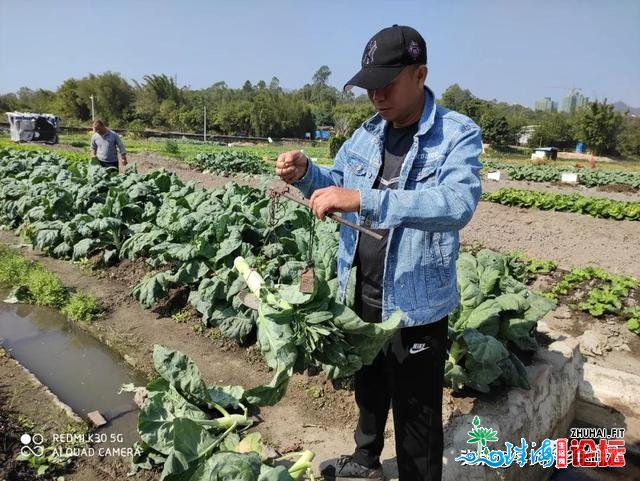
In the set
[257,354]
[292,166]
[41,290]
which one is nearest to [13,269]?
[41,290]

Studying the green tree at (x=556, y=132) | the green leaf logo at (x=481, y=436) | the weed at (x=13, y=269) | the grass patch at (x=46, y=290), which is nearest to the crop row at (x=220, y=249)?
the green leaf logo at (x=481, y=436)

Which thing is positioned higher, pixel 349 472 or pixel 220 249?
pixel 220 249

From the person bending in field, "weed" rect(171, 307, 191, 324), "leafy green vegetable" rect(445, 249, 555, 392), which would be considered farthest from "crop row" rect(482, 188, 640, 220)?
"weed" rect(171, 307, 191, 324)

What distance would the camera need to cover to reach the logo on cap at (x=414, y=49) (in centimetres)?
173

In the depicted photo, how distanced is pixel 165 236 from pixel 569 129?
187 ft

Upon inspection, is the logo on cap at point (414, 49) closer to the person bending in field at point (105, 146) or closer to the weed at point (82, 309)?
the weed at point (82, 309)

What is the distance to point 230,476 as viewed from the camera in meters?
1.84

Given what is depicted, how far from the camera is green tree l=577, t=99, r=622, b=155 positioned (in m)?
46.5

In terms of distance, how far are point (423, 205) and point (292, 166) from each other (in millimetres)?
726

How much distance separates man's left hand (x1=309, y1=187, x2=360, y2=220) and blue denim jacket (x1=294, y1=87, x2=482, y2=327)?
0.10 ft

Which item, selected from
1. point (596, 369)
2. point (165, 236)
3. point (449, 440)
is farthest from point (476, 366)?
point (165, 236)

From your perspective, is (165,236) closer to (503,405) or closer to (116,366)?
(116,366)

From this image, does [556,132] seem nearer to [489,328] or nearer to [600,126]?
[600,126]

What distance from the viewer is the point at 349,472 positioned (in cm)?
242
